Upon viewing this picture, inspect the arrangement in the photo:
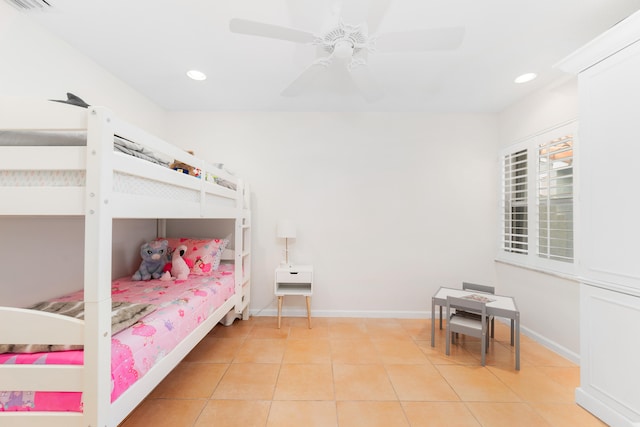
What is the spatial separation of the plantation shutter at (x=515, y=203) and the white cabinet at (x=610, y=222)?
3.85 ft

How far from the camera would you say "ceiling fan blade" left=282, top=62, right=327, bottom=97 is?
2.11 metres

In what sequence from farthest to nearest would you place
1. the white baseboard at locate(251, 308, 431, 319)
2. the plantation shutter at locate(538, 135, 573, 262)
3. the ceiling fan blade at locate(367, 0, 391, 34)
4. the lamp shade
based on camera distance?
1. the white baseboard at locate(251, 308, 431, 319)
2. the lamp shade
3. the plantation shutter at locate(538, 135, 573, 262)
4. the ceiling fan blade at locate(367, 0, 391, 34)

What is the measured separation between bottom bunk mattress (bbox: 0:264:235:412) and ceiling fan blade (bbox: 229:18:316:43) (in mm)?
1646

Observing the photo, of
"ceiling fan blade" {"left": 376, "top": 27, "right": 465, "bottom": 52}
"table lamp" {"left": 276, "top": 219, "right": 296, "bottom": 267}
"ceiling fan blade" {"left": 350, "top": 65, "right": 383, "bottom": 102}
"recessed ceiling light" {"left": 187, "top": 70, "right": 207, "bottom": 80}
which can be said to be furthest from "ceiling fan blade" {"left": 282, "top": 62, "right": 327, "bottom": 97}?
"table lamp" {"left": 276, "top": 219, "right": 296, "bottom": 267}

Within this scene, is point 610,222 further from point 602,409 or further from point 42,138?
point 42,138

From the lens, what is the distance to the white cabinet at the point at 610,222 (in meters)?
1.46

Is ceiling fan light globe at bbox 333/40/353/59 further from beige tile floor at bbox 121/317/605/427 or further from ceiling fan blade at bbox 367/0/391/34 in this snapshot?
beige tile floor at bbox 121/317/605/427

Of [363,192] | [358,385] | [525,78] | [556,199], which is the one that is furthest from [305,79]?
[556,199]

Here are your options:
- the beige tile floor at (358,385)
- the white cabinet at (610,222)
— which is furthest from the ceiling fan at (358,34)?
the beige tile floor at (358,385)

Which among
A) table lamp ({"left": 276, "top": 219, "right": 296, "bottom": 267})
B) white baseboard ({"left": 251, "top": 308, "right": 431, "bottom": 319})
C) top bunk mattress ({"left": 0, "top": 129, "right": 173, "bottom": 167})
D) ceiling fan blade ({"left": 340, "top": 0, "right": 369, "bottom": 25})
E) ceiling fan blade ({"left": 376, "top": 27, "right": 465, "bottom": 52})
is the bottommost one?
white baseboard ({"left": 251, "top": 308, "right": 431, "bottom": 319})

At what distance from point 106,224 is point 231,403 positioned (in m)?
1.36

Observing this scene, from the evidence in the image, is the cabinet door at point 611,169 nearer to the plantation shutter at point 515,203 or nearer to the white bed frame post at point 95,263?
the plantation shutter at point 515,203

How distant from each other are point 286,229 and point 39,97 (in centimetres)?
214

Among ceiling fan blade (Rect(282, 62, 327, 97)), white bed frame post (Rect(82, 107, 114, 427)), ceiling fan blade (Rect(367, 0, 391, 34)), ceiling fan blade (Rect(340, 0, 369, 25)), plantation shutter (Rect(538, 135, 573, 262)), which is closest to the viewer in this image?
white bed frame post (Rect(82, 107, 114, 427))
